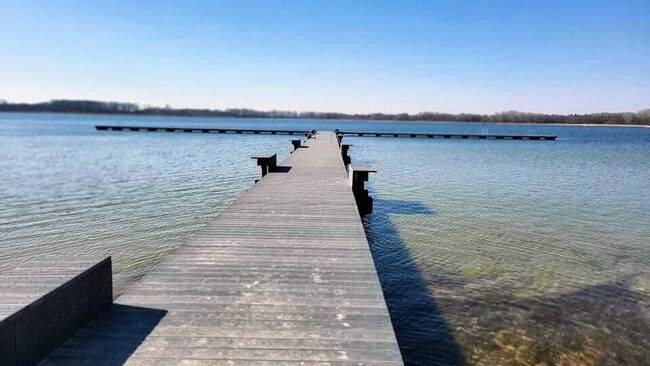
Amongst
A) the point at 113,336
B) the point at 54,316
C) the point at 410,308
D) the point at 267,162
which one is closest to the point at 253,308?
the point at 113,336

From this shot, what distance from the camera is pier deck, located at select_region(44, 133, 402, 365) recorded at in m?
3.23

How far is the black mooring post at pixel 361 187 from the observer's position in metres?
11.7

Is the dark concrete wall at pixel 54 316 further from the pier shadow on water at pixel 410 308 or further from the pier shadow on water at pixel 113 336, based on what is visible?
A: the pier shadow on water at pixel 410 308

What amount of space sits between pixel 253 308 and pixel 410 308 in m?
3.11

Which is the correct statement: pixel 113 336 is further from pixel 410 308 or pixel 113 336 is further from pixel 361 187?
pixel 361 187

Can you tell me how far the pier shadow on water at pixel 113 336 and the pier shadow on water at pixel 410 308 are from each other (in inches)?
114

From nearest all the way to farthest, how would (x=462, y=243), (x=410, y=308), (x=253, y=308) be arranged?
(x=253, y=308) → (x=410, y=308) → (x=462, y=243)

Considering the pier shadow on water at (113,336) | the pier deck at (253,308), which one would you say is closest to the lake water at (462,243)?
the pier deck at (253,308)

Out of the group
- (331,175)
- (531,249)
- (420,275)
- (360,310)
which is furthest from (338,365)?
(331,175)

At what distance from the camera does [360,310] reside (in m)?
4.00

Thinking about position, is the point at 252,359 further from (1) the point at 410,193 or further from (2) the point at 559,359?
(1) the point at 410,193

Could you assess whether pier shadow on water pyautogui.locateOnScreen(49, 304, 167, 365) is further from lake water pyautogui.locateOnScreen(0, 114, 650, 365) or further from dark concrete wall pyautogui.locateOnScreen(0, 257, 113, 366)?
lake water pyautogui.locateOnScreen(0, 114, 650, 365)

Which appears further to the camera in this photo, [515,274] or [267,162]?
[267,162]

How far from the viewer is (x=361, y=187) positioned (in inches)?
476
